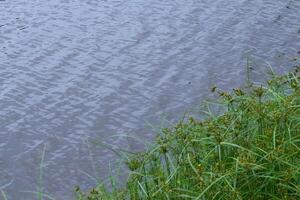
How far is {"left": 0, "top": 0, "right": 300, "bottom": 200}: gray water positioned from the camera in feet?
32.6

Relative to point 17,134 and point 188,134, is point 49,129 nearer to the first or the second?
point 17,134

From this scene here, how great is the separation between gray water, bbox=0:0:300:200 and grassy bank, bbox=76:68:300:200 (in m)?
3.26

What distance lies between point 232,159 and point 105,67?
302 inches

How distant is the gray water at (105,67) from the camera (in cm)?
994

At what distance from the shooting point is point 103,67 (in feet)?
43.2

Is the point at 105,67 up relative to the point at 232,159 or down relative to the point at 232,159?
down

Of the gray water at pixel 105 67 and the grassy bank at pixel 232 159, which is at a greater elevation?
the grassy bank at pixel 232 159

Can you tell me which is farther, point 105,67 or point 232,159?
point 105,67

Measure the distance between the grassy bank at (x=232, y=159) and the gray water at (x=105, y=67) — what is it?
3.26 metres

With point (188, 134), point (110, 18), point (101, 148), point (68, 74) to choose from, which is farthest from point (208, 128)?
point (110, 18)

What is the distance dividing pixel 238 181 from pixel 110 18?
1106 centimetres

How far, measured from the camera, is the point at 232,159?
582cm

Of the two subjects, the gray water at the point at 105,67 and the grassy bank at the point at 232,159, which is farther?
the gray water at the point at 105,67

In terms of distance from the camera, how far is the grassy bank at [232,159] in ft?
17.0
